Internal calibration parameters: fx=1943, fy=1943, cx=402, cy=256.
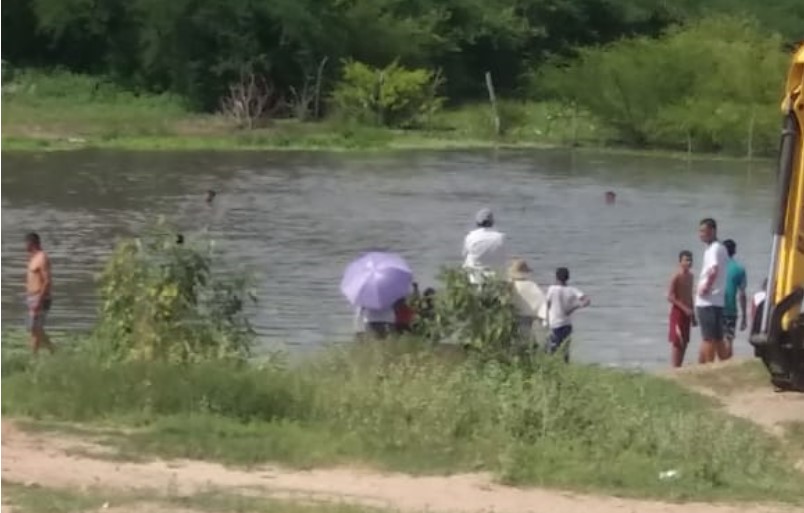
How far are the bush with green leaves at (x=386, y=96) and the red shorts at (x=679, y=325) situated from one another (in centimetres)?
4252

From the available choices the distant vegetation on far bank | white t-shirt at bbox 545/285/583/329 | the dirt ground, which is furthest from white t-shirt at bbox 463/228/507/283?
the distant vegetation on far bank

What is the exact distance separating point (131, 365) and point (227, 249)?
15.0 meters

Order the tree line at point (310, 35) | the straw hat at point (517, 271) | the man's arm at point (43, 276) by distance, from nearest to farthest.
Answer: the straw hat at point (517, 271) < the man's arm at point (43, 276) < the tree line at point (310, 35)

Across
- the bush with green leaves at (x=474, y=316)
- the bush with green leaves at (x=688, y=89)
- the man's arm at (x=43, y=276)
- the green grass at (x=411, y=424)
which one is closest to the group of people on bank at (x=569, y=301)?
the bush with green leaves at (x=474, y=316)

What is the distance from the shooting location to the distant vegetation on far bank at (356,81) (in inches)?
2229

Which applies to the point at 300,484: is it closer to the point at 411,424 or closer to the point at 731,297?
the point at 411,424

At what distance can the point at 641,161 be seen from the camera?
52.5 m

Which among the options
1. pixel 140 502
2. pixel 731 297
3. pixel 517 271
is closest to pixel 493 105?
pixel 731 297

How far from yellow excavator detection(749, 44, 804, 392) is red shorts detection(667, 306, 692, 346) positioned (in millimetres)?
3756

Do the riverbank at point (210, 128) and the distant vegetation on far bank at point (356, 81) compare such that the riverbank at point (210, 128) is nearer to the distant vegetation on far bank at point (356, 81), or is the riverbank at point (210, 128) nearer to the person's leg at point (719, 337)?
the distant vegetation on far bank at point (356, 81)

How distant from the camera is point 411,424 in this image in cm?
1252

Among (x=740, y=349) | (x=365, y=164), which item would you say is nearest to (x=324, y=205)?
(x=365, y=164)

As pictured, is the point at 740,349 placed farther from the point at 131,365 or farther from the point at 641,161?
the point at 641,161

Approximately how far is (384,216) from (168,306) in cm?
2025
